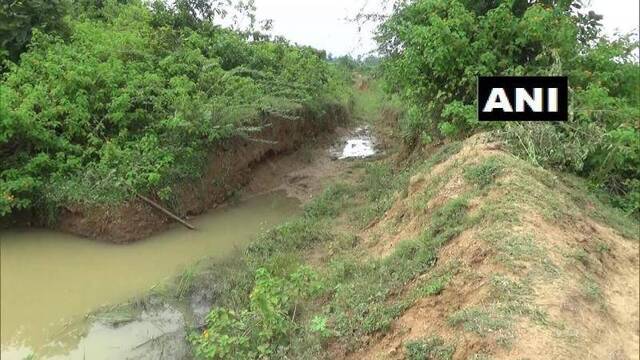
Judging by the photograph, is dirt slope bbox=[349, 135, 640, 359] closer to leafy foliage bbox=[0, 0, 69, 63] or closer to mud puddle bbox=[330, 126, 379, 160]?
leafy foliage bbox=[0, 0, 69, 63]

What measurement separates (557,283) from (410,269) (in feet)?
4.34

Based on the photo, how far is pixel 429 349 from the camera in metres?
3.74

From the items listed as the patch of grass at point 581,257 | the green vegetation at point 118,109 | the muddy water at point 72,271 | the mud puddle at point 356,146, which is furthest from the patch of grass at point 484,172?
the mud puddle at point 356,146

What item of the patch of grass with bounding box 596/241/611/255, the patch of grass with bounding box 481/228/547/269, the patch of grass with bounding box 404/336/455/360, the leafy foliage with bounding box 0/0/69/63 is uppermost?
the leafy foliage with bounding box 0/0/69/63

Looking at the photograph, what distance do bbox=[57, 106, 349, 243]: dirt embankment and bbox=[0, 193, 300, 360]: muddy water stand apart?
0.18 m

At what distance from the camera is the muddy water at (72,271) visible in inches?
217

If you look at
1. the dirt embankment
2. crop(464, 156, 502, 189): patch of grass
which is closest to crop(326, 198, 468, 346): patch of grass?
crop(464, 156, 502, 189): patch of grass

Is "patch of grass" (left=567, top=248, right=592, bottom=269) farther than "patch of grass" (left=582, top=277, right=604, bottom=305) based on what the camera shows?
Yes

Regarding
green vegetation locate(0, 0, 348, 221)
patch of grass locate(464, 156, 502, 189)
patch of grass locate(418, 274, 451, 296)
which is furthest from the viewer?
green vegetation locate(0, 0, 348, 221)

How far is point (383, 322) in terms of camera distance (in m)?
4.32

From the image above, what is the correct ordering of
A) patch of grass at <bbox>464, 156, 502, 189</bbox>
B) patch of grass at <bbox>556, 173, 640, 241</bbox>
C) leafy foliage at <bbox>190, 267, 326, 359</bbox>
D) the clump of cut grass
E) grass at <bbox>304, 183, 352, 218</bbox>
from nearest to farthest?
the clump of cut grass < leafy foliage at <bbox>190, 267, 326, 359</bbox> < patch of grass at <bbox>556, 173, 640, 241</bbox> < patch of grass at <bbox>464, 156, 502, 189</bbox> < grass at <bbox>304, 183, 352, 218</bbox>

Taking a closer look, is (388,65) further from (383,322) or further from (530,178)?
(383,322)

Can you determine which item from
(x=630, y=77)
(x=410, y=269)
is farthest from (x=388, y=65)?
(x=410, y=269)

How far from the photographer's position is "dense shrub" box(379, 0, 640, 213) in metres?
5.66
